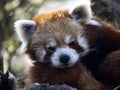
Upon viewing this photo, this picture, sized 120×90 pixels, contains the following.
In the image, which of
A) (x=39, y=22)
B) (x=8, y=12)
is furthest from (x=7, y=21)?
(x=39, y=22)

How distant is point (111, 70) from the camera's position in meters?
4.96

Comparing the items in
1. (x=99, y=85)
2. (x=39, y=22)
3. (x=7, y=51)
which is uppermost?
(x=39, y=22)

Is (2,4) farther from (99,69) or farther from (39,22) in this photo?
(99,69)

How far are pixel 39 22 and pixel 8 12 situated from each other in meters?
2.45

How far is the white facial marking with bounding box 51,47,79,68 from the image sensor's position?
16.6 feet

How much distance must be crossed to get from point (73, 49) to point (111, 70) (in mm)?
539

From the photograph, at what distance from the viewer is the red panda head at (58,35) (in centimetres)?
525

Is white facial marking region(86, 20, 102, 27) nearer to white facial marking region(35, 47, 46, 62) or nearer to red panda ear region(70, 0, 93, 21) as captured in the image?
red panda ear region(70, 0, 93, 21)

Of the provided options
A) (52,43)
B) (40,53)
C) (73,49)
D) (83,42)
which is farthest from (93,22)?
(40,53)

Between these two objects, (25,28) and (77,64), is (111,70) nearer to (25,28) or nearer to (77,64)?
(77,64)

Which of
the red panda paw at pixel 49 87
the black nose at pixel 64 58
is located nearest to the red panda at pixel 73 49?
the black nose at pixel 64 58

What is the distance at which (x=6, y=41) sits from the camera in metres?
7.72

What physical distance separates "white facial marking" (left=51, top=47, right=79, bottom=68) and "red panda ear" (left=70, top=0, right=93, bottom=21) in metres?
0.46

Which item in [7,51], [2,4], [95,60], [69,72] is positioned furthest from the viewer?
[2,4]
